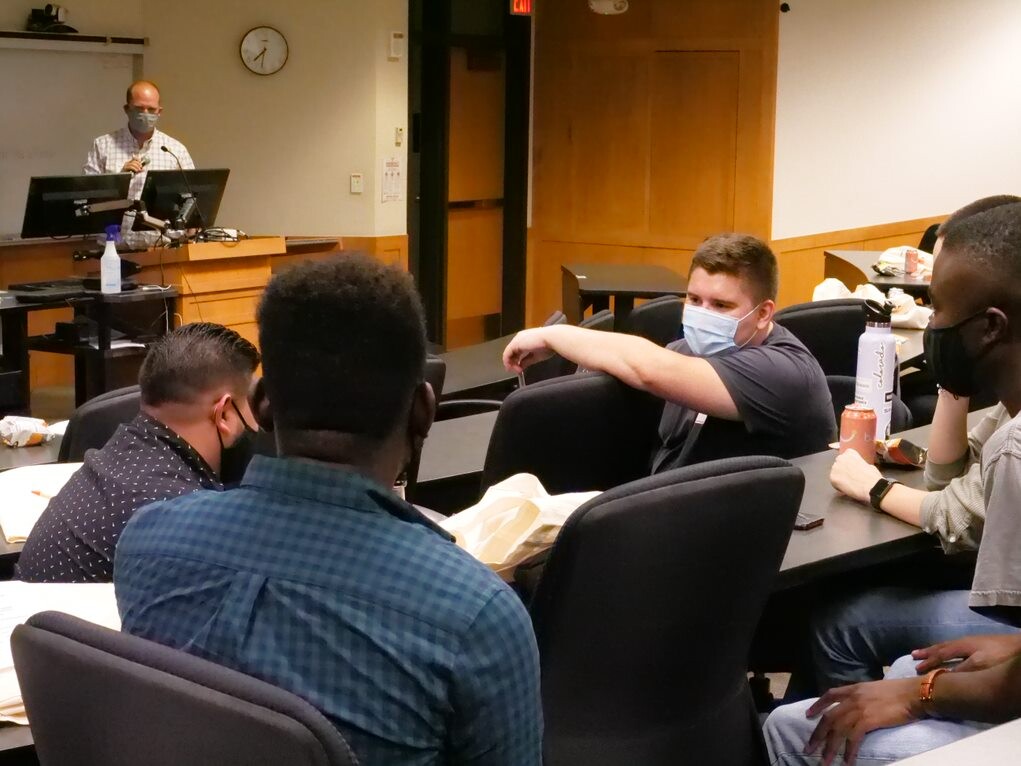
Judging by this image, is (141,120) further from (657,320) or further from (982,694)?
(982,694)

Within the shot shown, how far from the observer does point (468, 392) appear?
3875 millimetres

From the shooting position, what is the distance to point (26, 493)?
7.91ft

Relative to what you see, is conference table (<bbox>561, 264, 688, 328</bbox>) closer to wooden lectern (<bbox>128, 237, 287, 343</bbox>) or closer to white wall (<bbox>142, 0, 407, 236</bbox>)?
wooden lectern (<bbox>128, 237, 287, 343</bbox>)

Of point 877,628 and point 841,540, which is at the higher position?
point 841,540

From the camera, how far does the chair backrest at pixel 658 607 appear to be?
163cm

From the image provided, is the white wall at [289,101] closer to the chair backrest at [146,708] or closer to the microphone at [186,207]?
the microphone at [186,207]

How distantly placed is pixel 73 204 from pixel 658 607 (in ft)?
14.8

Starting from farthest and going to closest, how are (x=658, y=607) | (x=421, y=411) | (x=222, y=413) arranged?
1. (x=222, y=413)
2. (x=658, y=607)
3. (x=421, y=411)

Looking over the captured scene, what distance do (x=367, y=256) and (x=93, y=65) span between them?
21.7 feet

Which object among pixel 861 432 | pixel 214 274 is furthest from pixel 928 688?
pixel 214 274

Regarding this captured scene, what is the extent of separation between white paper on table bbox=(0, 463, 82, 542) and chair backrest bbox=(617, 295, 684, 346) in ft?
6.26

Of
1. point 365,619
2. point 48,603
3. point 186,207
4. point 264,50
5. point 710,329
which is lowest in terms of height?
point 48,603

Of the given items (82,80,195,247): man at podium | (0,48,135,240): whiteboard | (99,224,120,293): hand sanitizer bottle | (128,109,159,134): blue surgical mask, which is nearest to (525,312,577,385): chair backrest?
(99,224,120,293): hand sanitizer bottle

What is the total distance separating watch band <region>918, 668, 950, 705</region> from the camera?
1835 millimetres
